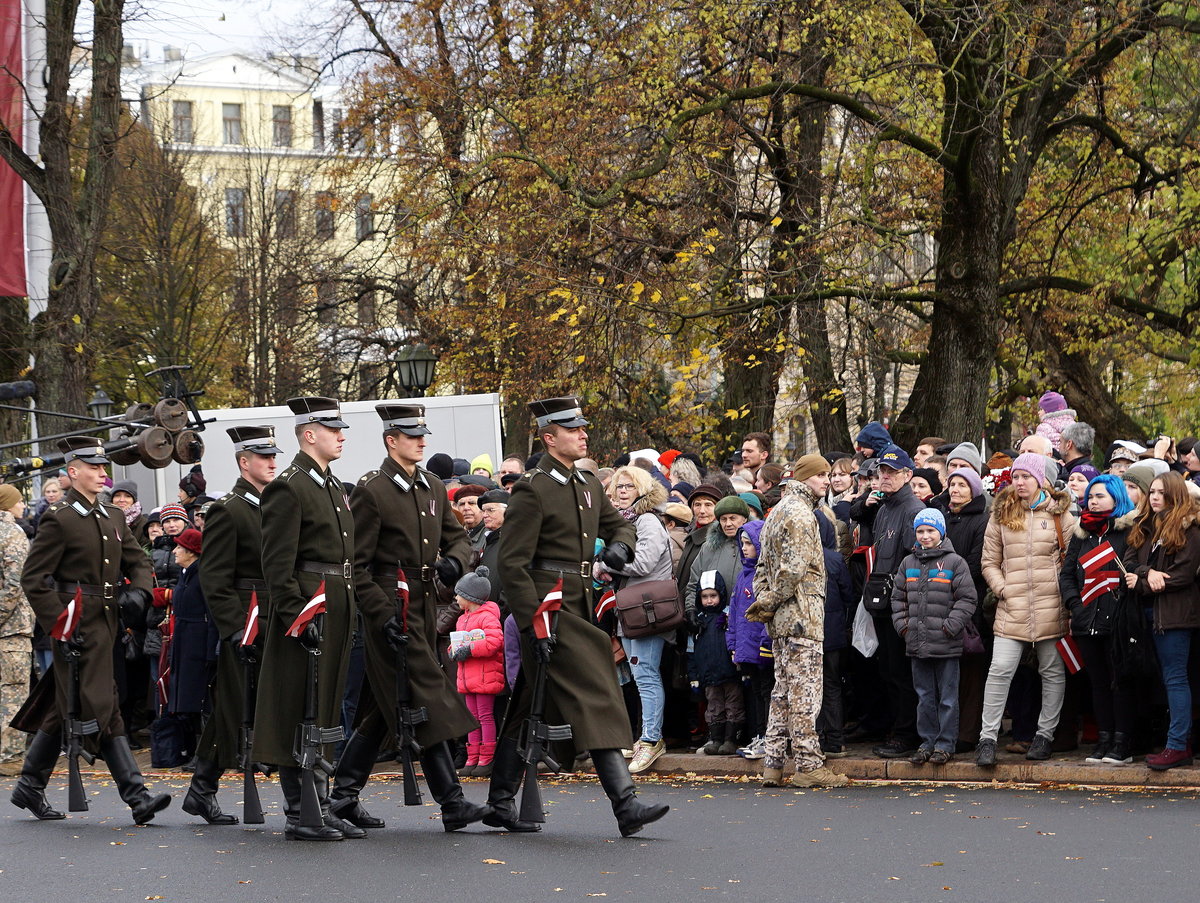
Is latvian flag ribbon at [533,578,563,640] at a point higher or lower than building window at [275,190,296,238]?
lower

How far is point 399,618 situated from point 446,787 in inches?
37.4

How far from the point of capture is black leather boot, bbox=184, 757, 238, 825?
10070mm

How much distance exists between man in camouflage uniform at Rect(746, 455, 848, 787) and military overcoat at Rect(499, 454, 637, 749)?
224 cm

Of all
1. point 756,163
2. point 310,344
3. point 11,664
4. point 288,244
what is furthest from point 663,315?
point 288,244

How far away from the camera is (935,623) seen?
1146 cm

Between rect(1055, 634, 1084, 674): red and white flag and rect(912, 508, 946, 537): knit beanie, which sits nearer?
rect(1055, 634, 1084, 674): red and white flag

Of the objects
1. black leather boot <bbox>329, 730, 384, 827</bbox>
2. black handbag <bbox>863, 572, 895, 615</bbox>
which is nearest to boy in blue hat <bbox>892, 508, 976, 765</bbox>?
black handbag <bbox>863, 572, 895, 615</bbox>

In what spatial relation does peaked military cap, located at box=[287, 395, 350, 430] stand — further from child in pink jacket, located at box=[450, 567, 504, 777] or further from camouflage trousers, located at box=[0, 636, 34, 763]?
camouflage trousers, located at box=[0, 636, 34, 763]

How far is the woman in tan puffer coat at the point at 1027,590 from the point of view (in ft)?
37.4

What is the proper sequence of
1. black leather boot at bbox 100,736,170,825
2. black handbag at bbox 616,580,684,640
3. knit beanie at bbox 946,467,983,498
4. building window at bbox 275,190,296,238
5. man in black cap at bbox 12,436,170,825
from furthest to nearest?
building window at bbox 275,190,296,238
black handbag at bbox 616,580,684,640
knit beanie at bbox 946,467,983,498
man in black cap at bbox 12,436,170,825
black leather boot at bbox 100,736,170,825

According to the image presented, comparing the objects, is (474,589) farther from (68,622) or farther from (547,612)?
(547,612)

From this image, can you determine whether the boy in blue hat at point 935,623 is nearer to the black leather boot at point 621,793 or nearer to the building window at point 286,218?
the black leather boot at point 621,793

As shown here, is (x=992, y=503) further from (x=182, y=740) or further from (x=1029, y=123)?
(x=1029, y=123)

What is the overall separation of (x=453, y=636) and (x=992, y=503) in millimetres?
4007
